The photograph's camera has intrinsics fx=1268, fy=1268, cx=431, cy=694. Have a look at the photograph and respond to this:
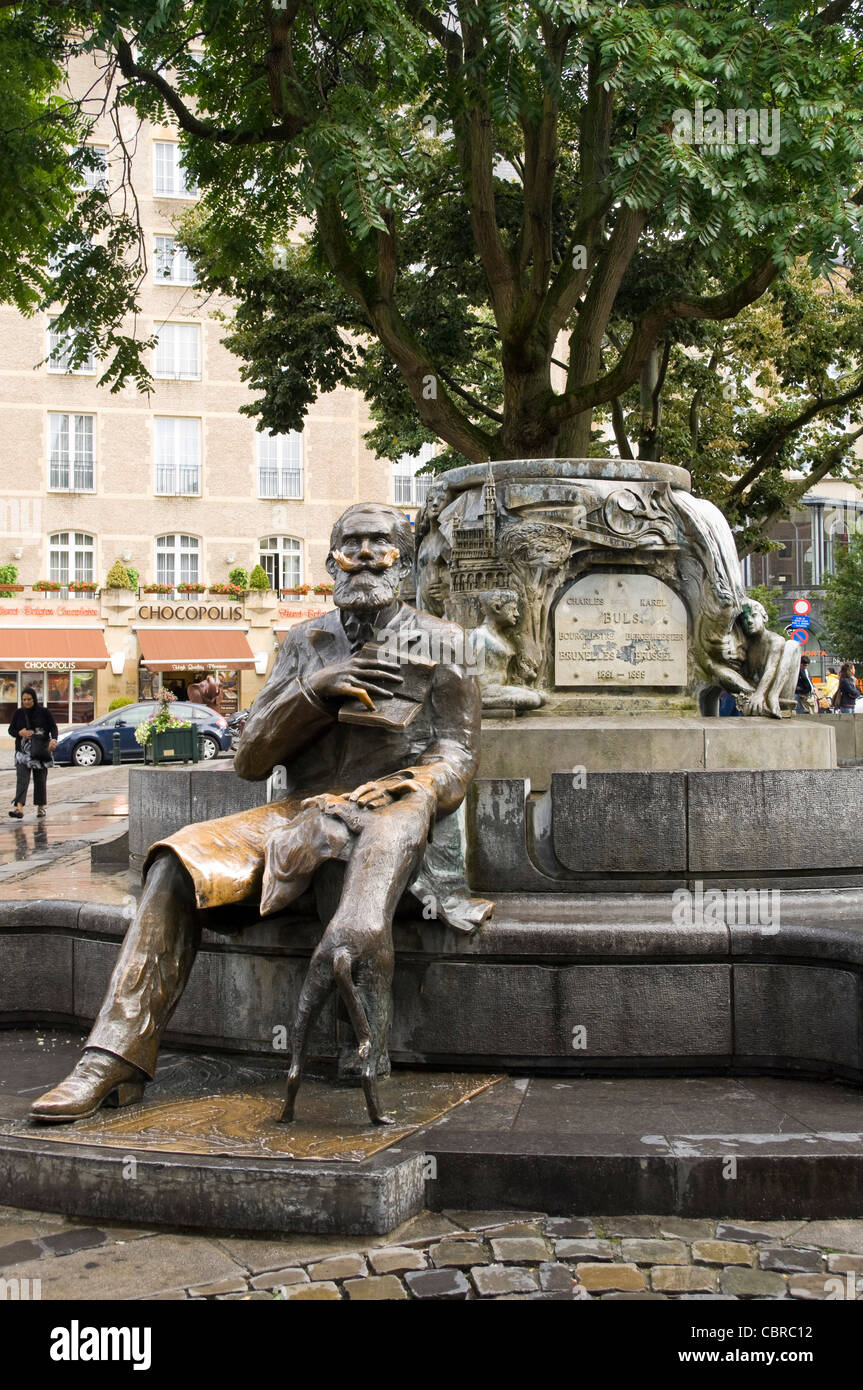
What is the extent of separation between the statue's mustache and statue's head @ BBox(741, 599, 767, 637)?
3071mm

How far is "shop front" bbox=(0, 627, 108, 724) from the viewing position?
4069 centimetres

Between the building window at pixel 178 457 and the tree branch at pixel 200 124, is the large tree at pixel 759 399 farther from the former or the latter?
the building window at pixel 178 457

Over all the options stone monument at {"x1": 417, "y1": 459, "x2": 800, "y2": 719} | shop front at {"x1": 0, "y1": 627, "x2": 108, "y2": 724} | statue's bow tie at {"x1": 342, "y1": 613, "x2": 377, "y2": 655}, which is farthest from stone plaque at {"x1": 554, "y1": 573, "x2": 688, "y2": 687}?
shop front at {"x1": 0, "y1": 627, "x2": 108, "y2": 724}

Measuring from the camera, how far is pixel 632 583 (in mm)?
7410

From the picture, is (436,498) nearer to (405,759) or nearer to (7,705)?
(405,759)

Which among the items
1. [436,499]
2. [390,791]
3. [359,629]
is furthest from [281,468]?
[390,791]

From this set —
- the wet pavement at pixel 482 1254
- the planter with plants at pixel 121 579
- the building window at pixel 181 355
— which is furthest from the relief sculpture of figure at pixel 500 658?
the building window at pixel 181 355

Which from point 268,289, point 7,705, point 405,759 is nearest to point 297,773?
point 405,759

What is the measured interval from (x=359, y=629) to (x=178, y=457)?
4282 centimetres

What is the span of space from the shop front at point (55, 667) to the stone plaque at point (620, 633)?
35370mm

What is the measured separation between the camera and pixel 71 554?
147ft

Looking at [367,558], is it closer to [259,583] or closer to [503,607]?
[503,607]

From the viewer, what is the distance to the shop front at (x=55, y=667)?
40688mm

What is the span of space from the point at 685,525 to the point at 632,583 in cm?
46
